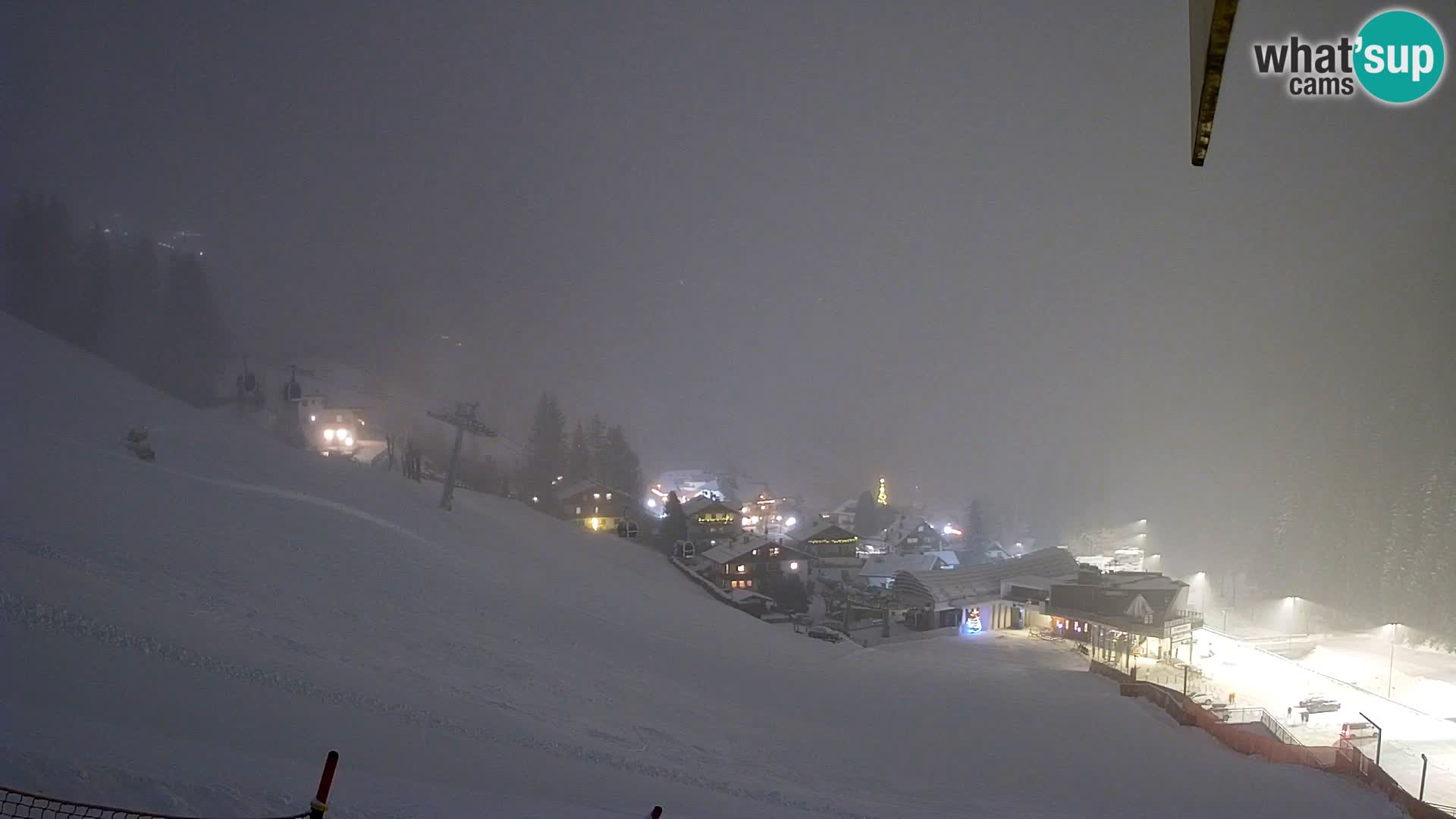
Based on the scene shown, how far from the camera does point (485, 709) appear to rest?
12.1 meters

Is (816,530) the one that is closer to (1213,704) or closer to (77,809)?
(1213,704)

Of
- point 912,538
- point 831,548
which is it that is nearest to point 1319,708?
point 831,548

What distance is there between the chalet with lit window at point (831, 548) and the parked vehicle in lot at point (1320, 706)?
29504mm

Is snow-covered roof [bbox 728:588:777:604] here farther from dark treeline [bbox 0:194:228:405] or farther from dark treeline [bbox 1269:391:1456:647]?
dark treeline [bbox 0:194:228:405]

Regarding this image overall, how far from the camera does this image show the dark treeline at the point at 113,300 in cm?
4541

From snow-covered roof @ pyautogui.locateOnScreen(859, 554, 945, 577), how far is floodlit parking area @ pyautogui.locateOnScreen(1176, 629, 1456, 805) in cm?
1746

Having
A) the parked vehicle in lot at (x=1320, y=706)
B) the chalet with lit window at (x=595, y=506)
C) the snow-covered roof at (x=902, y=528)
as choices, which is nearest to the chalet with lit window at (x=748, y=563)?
the chalet with lit window at (x=595, y=506)

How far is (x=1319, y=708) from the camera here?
25719 millimetres

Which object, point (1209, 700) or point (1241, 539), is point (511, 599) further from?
point (1241, 539)

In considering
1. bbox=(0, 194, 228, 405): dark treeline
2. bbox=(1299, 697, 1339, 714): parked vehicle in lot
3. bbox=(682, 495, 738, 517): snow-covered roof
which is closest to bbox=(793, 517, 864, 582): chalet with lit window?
bbox=(682, 495, 738, 517): snow-covered roof

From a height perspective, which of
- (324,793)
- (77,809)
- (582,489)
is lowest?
(77,809)

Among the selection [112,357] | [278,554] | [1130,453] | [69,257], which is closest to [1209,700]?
[278,554]

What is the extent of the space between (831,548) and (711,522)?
1093 centimetres

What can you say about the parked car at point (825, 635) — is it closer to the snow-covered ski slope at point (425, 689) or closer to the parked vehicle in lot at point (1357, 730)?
the snow-covered ski slope at point (425, 689)
